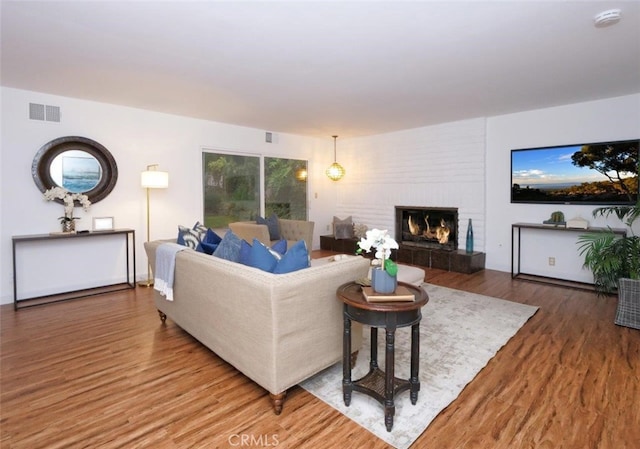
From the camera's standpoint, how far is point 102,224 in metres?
4.50

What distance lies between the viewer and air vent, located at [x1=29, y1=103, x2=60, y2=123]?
4.00 m

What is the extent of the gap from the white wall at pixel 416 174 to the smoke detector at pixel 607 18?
302 cm

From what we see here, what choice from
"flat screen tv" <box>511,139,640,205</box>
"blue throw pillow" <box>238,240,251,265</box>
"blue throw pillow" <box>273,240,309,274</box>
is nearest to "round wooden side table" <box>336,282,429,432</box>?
"blue throw pillow" <box>273,240,309,274</box>

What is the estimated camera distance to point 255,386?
7.35 feet

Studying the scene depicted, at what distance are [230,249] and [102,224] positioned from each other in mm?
3015

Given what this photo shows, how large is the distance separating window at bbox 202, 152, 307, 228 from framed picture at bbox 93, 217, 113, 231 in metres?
1.40

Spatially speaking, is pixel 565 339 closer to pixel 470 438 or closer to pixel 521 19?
pixel 470 438

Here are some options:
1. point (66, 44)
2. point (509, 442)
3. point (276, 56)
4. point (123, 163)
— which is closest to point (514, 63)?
point (276, 56)

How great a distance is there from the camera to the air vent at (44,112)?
4004 millimetres

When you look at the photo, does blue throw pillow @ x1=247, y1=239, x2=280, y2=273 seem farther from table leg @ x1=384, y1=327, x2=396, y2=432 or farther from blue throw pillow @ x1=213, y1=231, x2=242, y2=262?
table leg @ x1=384, y1=327, x2=396, y2=432

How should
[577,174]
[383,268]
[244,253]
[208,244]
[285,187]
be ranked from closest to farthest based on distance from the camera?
1. [383,268]
2. [244,253]
3. [208,244]
4. [577,174]
5. [285,187]

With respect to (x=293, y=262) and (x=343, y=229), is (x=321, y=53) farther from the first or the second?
(x=343, y=229)

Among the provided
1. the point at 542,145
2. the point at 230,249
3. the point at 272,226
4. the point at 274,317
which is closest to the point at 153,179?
the point at 272,226

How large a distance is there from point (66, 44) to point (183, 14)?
1193 millimetres
